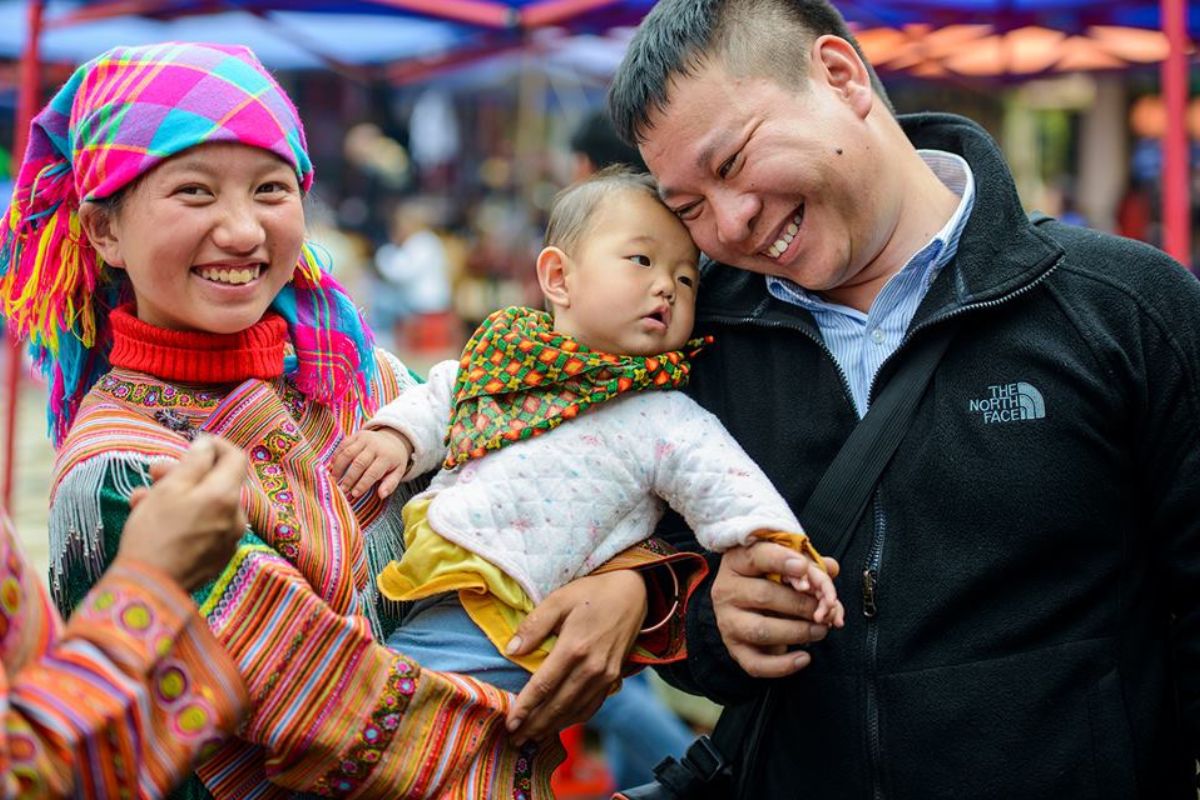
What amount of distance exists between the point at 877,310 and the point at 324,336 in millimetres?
1042

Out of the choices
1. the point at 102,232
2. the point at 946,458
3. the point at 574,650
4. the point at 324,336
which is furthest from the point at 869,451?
the point at 102,232

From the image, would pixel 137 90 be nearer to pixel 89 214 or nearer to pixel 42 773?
pixel 89 214

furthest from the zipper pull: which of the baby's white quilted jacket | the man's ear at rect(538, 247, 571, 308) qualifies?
the man's ear at rect(538, 247, 571, 308)

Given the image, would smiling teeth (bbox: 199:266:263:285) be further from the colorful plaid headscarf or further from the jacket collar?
the jacket collar

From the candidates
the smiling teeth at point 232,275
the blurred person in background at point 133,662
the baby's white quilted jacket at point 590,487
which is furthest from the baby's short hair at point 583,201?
the blurred person in background at point 133,662

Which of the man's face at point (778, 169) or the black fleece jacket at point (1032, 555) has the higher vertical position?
the man's face at point (778, 169)

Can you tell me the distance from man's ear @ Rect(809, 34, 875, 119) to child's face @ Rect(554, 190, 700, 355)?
0.37 meters

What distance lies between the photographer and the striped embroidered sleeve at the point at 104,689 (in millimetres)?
1426

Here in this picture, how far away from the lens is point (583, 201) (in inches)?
96.3

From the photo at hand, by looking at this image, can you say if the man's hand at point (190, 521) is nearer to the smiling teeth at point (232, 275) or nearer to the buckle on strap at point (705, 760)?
the smiling teeth at point (232, 275)

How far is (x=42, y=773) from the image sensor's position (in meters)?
1.41

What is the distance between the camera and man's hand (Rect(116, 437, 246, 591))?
62.5 inches

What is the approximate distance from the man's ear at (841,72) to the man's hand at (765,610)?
0.83m

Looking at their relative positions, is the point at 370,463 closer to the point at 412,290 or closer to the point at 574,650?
the point at 574,650
